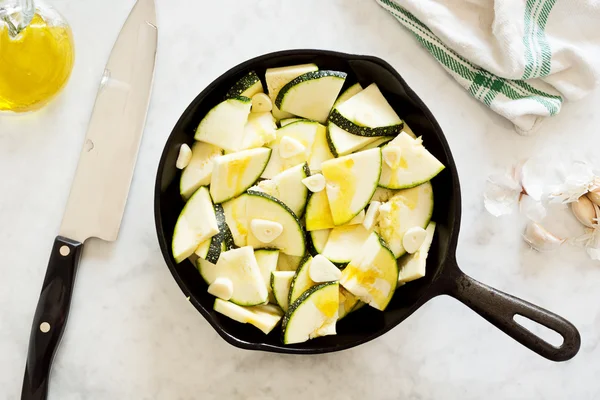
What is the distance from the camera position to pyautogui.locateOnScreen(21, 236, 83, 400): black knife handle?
123 cm

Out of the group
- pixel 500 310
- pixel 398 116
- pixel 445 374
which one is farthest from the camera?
pixel 445 374

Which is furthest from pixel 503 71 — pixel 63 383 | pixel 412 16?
pixel 63 383

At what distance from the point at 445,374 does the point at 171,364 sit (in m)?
0.57

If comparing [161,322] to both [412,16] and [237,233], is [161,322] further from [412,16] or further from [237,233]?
[412,16]

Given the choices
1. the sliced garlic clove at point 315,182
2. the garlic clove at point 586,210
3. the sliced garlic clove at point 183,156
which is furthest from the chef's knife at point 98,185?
the garlic clove at point 586,210

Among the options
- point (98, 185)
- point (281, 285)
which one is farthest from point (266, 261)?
point (98, 185)

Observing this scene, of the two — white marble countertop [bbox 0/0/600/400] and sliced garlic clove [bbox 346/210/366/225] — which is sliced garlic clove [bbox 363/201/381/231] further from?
white marble countertop [bbox 0/0/600/400]

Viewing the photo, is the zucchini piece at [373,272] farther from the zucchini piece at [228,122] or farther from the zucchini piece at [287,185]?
the zucchini piece at [228,122]

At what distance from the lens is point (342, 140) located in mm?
1159

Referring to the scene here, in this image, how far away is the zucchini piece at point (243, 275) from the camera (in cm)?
111

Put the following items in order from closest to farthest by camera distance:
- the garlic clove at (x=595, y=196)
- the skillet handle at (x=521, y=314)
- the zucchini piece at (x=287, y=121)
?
the skillet handle at (x=521, y=314)
the zucchini piece at (x=287, y=121)
the garlic clove at (x=595, y=196)

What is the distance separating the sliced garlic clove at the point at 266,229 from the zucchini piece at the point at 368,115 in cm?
23

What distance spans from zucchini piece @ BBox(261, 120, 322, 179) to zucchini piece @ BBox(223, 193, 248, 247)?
74 millimetres

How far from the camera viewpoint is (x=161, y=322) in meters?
1.28
